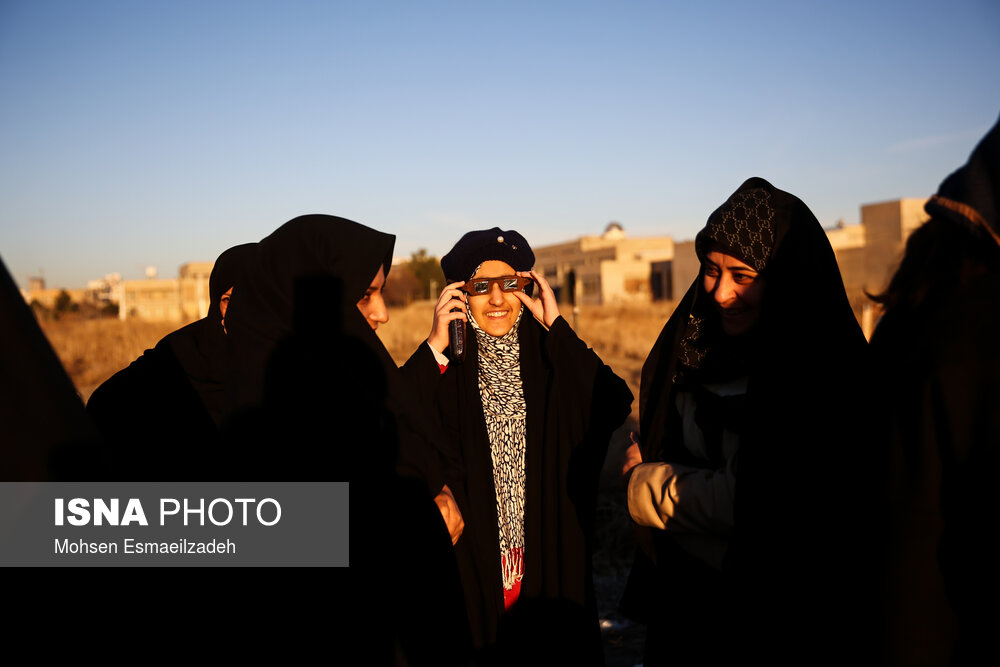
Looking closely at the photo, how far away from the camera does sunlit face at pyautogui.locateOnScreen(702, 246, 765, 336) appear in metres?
2.07

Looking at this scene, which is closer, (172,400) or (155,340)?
(172,400)

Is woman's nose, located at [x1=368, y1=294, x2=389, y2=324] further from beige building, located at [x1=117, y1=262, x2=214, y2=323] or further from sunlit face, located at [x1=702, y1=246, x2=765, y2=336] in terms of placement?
beige building, located at [x1=117, y1=262, x2=214, y2=323]

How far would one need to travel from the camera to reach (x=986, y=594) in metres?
1.39

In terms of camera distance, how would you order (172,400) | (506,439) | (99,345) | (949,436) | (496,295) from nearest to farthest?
(949,436) < (506,439) < (496,295) < (172,400) < (99,345)

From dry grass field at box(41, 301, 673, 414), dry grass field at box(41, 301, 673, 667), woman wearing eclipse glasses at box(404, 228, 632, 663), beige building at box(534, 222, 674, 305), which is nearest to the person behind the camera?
woman wearing eclipse glasses at box(404, 228, 632, 663)

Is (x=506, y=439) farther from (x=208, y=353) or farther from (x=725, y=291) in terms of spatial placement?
(x=208, y=353)

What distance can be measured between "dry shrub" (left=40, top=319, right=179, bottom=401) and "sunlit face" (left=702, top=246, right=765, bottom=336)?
52.6ft

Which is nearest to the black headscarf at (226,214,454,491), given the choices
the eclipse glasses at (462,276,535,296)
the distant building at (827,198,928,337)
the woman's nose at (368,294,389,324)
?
the woman's nose at (368,294,389,324)

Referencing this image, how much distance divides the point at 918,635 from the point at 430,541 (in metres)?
1.36

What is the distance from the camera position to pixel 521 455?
2.97m

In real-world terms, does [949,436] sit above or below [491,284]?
below

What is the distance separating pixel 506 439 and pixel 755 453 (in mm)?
1220

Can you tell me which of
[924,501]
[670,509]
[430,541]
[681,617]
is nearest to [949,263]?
[924,501]

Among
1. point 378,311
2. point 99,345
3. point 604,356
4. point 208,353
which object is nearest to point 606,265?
point 604,356
